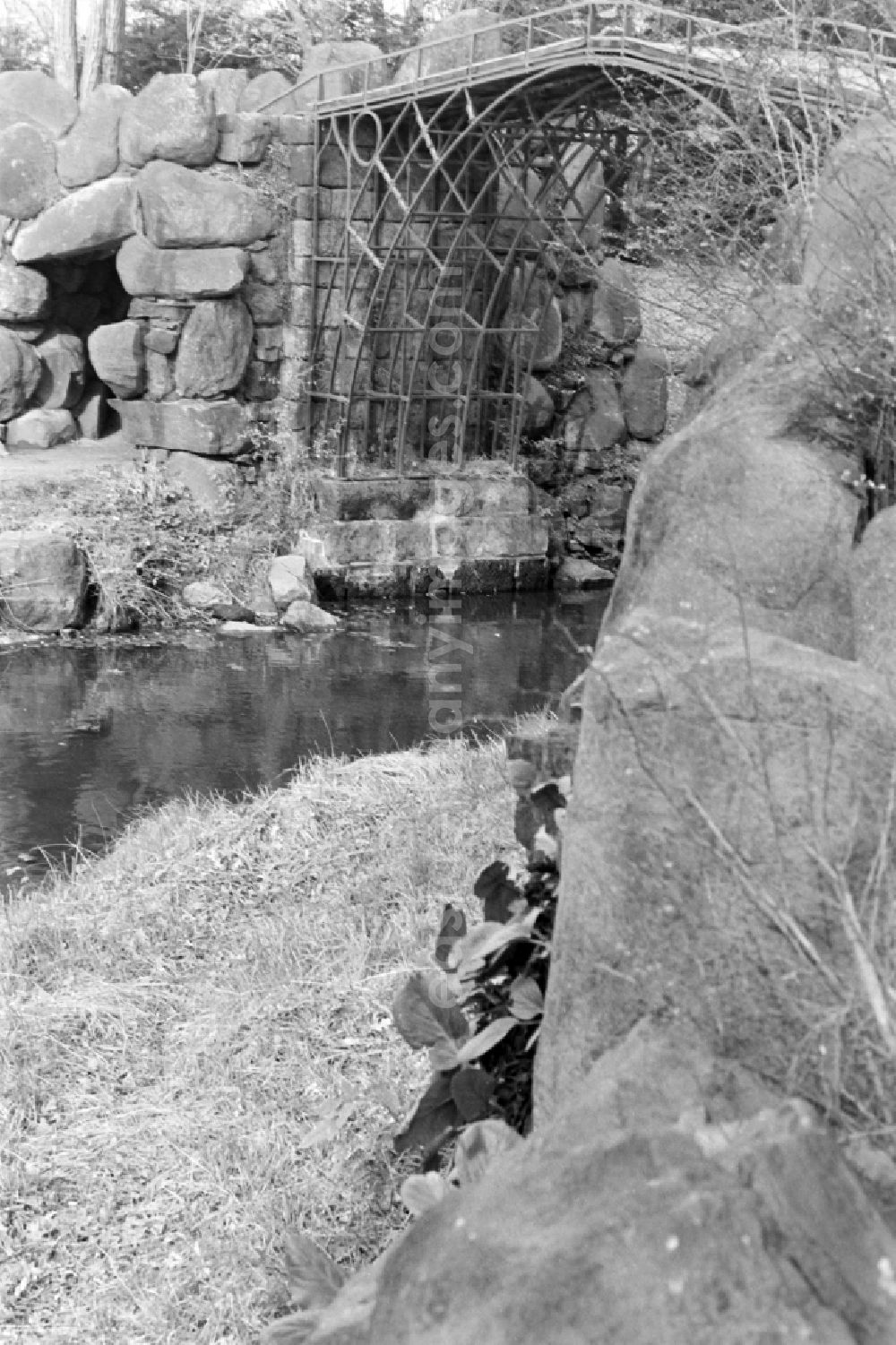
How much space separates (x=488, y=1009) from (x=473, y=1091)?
19 centimetres

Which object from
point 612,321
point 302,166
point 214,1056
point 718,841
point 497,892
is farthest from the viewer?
point 612,321

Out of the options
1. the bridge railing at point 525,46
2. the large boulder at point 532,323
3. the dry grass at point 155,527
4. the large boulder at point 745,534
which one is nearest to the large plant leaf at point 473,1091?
the large boulder at point 745,534

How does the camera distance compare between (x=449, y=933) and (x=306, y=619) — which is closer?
(x=449, y=933)

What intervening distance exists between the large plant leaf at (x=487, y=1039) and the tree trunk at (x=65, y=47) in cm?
2060

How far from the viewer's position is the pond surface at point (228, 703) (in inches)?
380

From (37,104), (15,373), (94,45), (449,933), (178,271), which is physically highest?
(94,45)

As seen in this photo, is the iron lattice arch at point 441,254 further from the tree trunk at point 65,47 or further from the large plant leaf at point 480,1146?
the large plant leaf at point 480,1146

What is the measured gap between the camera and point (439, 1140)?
8.73ft

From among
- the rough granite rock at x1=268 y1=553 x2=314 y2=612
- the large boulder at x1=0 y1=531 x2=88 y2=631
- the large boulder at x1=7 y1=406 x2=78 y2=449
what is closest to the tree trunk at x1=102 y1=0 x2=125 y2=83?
the large boulder at x1=7 y1=406 x2=78 y2=449

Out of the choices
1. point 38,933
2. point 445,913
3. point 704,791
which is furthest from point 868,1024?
point 38,933

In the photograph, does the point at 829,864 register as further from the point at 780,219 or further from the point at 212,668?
the point at 212,668

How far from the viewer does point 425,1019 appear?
2.71m

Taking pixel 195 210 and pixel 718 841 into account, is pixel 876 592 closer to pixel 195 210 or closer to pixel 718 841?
pixel 718 841

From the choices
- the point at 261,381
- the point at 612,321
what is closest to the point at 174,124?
the point at 261,381
